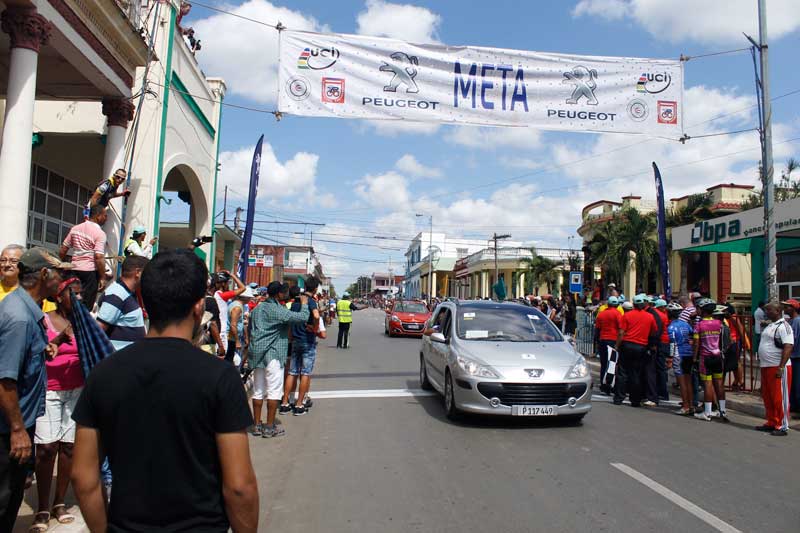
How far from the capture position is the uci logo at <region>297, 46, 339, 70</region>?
32.4ft

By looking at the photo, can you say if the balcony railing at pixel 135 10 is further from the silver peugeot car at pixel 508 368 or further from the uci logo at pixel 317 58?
the silver peugeot car at pixel 508 368

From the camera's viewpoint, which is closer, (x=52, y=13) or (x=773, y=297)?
(x=52, y=13)

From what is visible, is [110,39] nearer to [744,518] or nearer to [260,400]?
[260,400]

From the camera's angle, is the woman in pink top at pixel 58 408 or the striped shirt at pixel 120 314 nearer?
the woman in pink top at pixel 58 408

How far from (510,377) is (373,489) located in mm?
2765

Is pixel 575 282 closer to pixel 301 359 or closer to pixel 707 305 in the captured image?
pixel 707 305

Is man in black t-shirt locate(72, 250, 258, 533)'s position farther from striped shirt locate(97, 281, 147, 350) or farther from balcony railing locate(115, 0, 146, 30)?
balcony railing locate(115, 0, 146, 30)

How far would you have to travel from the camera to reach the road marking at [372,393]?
10086mm

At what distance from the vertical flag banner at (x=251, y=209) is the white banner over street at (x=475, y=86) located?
15.4 ft

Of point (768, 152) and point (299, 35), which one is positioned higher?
point (299, 35)

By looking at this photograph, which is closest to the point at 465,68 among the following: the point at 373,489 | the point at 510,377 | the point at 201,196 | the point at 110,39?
the point at 510,377

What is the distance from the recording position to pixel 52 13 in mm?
8633

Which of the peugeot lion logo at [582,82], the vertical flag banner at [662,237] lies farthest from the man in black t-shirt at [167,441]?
the vertical flag banner at [662,237]

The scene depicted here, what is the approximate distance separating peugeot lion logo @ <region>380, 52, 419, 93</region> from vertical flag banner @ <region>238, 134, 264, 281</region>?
5395 millimetres
